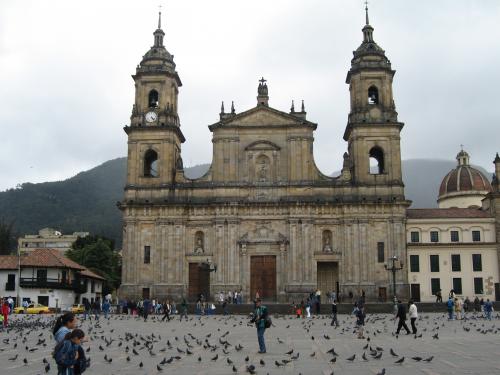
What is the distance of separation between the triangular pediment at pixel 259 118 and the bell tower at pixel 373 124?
5329mm

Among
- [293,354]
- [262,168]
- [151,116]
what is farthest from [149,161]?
[293,354]

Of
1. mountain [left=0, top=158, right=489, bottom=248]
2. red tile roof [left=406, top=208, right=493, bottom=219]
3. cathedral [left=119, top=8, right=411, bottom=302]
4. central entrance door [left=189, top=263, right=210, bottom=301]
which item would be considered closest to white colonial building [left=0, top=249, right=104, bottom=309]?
cathedral [left=119, top=8, right=411, bottom=302]

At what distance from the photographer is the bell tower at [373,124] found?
5419 cm

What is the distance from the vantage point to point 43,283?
59781 mm

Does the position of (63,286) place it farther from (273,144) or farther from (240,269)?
(273,144)

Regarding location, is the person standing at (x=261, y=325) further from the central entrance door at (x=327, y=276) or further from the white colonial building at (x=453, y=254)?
the white colonial building at (x=453, y=254)

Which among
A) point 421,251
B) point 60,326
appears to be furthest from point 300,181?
point 60,326

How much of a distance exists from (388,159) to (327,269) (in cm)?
1089

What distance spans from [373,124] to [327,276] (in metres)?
13.7

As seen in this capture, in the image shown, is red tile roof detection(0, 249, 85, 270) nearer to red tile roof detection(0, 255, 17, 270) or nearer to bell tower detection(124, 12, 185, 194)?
red tile roof detection(0, 255, 17, 270)

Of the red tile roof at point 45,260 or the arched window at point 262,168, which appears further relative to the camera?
the red tile roof at point 45,260

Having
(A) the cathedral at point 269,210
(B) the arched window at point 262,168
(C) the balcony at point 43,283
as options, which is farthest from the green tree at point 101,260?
(B) the arched window at point 262,168

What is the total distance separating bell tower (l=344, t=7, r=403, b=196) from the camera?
54.2 meters

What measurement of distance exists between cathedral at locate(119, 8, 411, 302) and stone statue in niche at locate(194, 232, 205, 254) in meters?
0.09
